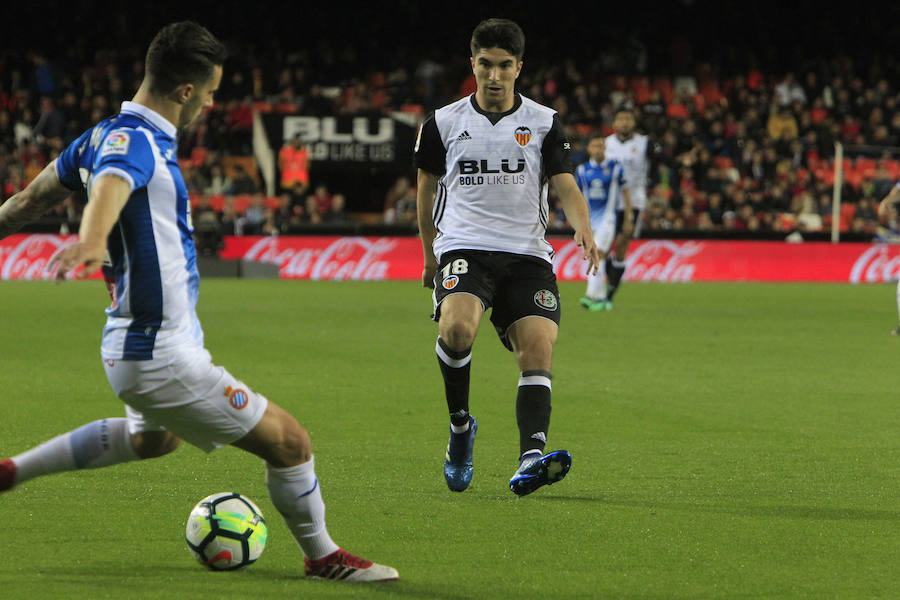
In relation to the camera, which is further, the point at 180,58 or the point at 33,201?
A: the point at 33,201

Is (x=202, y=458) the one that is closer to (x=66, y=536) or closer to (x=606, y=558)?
(x=66, y=536)

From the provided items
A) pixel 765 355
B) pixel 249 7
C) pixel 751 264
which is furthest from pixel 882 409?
pixel 249 7

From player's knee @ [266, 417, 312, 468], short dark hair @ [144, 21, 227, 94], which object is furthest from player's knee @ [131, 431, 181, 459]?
short dark hair @ [144, 21, 227, 94]

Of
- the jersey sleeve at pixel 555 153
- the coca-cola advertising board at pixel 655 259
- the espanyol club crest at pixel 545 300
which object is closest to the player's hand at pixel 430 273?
the espanyol club crest at pixel 545 300

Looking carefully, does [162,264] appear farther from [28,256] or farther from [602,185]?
[28,256]

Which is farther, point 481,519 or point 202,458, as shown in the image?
point 202,458

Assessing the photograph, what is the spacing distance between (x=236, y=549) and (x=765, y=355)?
8044mm

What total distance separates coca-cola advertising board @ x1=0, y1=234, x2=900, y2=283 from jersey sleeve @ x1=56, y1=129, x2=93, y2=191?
60.9 feet

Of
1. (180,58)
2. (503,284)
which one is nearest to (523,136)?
(503,284)

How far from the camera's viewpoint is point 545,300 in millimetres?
5887

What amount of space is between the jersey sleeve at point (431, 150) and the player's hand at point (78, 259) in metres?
2.84

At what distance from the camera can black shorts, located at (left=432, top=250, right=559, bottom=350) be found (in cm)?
586

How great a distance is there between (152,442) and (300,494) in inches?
23.5

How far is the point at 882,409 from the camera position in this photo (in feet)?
27.8
